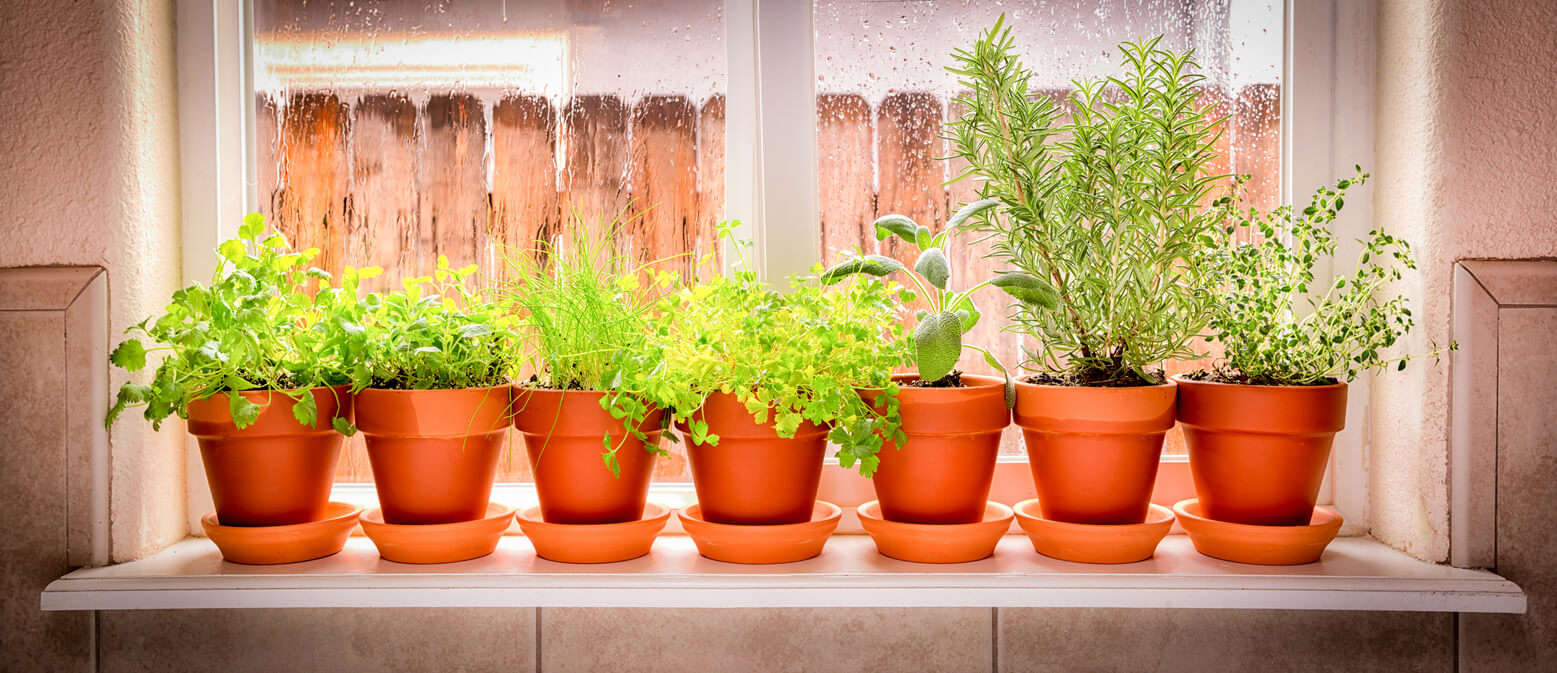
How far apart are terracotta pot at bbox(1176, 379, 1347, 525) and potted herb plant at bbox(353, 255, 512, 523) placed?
0.93 m

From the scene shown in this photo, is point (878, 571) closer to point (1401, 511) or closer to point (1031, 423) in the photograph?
point (1031, 423)

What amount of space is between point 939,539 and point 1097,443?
9.4 inches

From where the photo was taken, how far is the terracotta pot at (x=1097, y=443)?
1.05 metres

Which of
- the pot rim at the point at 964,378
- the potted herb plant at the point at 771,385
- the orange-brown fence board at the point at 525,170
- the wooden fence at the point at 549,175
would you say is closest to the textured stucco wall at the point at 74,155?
the wooden fence at the point at 549,175

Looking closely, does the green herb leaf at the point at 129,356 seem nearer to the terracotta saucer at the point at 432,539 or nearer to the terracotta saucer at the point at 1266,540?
the terracotta saucer at the point at 432,539

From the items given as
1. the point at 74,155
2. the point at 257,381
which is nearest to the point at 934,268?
the point at 257,381

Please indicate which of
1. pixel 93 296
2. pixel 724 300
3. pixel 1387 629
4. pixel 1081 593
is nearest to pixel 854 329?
pixel 724 300

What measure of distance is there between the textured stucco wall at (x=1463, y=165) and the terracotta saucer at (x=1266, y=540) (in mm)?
167

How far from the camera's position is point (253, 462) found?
1.09m

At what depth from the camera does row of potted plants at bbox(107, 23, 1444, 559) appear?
1040mm

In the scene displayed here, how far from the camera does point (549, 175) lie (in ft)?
4.38

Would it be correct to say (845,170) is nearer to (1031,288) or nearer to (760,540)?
(1031,288)

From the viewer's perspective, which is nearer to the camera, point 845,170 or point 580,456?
point 580,456

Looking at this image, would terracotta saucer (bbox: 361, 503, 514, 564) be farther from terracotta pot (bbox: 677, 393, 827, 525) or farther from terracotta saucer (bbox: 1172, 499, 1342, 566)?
terracotta saucer (bbox: 1172, 499, 1342, 566)
